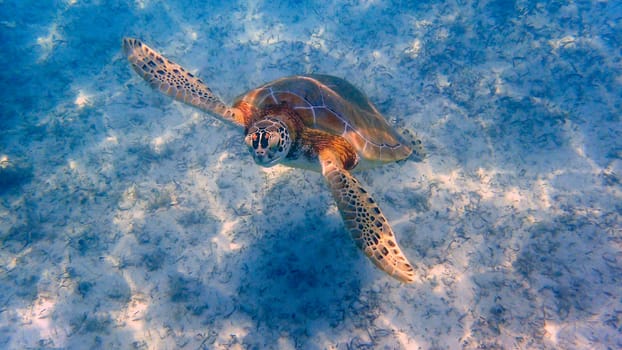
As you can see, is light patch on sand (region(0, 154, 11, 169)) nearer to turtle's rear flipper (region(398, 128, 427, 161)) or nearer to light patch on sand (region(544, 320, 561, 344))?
turtle's rear flipper (region(398, 128, 427, 161))

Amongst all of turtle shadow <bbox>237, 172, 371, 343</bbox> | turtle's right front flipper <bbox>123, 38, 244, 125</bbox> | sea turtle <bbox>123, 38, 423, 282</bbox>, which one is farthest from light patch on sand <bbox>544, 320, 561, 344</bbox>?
turtle's right front flipper <bbox>123, 38, 244, 125</bbox>

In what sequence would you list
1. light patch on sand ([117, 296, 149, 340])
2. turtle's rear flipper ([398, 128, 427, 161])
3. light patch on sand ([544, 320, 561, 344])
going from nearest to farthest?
1. light patch on sand ([544, 320, 561, 344])
2. light patch on sand ([117, 296, 149, 340])
3. turtle's rear flipper ([398, 128, 427, 161])

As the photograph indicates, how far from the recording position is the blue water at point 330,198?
3.49 m

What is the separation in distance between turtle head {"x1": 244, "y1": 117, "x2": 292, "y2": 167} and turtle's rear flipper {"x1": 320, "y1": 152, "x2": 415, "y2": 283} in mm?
507

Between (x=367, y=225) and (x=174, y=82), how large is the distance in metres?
2.95

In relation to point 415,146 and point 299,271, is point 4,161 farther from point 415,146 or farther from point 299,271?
point 415,146

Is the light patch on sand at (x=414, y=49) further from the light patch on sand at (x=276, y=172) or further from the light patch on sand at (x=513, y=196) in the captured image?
the light patch on sand at (x=276, y=172)

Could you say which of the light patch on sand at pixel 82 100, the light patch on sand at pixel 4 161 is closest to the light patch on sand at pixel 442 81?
the light patch on sand at pixel 82 100

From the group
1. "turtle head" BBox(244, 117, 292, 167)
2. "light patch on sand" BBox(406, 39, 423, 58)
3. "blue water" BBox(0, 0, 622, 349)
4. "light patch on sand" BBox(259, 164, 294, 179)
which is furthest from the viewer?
"light patch on sand" BBox(406, 39, 423, 58)

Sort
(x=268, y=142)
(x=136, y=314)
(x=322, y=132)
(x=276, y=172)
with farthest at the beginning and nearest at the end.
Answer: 1. (x=276, y=172)
2. (x=136, y=314)
3. (x=322, y=132)
4. (x=268, y=142)

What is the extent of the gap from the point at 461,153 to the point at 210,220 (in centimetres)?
363

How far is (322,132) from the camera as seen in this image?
350cm

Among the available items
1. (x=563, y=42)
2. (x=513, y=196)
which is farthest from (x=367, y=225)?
(x=563, y=42)

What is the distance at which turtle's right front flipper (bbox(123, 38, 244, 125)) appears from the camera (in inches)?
148
